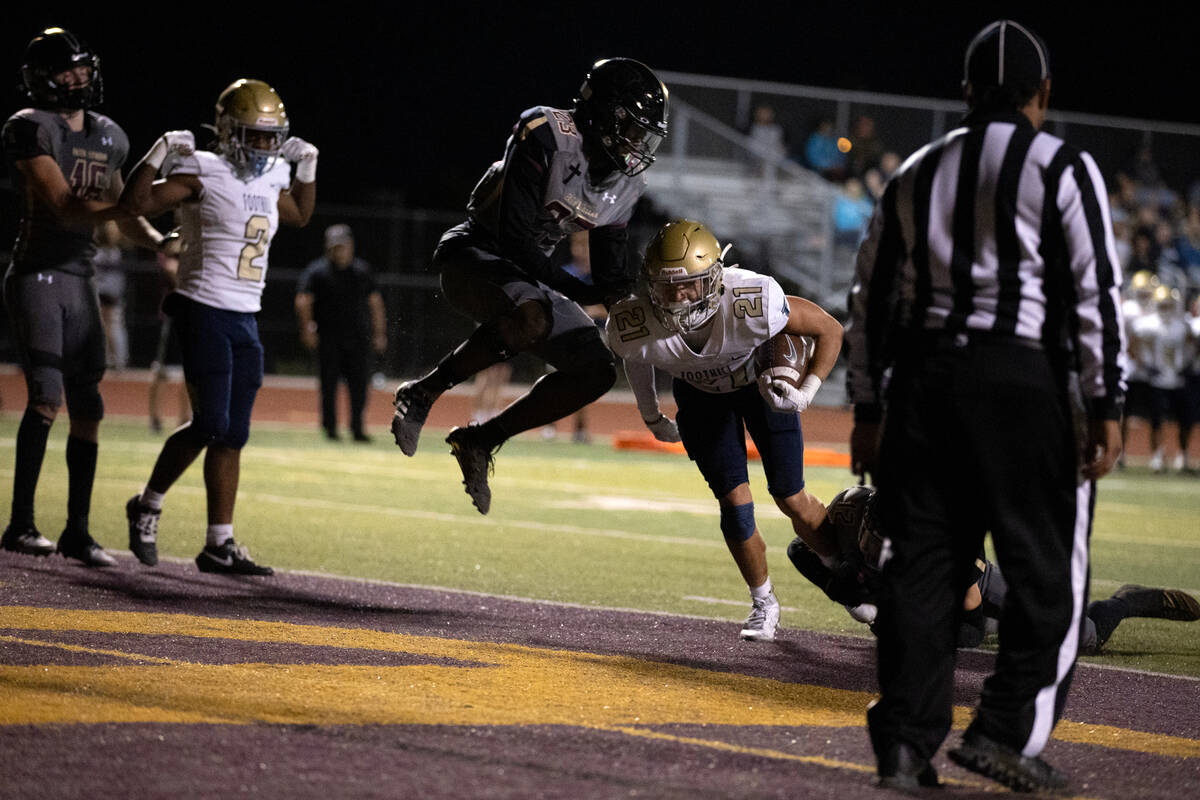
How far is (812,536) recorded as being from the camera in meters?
6.04

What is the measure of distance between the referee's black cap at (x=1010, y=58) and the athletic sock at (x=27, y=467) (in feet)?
16.2

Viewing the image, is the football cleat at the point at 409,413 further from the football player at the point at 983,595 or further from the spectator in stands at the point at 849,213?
the spectator in stands at the point at 849,213

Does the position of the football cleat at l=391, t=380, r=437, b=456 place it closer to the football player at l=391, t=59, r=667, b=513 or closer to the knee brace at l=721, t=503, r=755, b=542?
the football player at l=391, t=59, r=667, b=513

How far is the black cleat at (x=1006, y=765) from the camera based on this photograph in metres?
3.60

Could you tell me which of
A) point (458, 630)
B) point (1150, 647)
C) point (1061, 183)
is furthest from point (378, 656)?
point (1150, 647)

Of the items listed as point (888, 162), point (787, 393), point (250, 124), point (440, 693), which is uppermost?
point (888, 162)

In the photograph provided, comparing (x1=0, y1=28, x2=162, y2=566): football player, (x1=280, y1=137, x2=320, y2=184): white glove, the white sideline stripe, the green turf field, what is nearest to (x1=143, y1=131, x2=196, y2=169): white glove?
(x1=0, y1=28, x2=162, y2=566): football player

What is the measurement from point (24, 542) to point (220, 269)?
1558 millimetres

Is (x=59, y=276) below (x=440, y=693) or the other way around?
the other way around

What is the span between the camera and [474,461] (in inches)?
243

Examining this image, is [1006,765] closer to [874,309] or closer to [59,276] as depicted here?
[874,309]

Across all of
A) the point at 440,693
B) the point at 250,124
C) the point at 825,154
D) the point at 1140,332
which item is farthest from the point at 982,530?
the point at 825,154

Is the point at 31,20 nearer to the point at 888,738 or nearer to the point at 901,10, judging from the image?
the point at 901,10

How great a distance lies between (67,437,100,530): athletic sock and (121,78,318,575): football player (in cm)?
21
